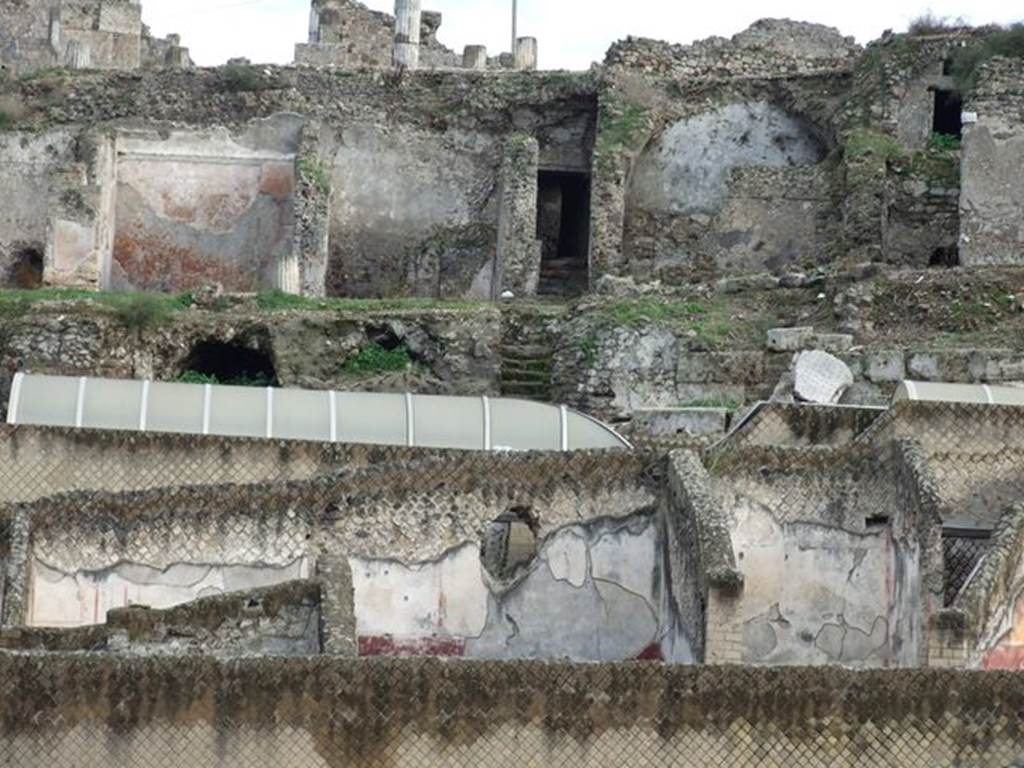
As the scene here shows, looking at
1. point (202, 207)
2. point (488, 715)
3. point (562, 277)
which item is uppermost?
point (202, 207)

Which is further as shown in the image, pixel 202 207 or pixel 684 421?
pixel 202 207

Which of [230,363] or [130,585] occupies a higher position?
[230,363]

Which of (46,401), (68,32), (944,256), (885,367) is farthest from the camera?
(68,32)

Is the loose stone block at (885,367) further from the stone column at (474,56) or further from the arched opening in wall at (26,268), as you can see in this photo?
the stone column at (474,56)

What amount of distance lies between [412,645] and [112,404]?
21.7ft

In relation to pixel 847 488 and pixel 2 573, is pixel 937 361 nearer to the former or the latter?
pixel 847 488

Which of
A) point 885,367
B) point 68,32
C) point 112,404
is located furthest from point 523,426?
point 68,32

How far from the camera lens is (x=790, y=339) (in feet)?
175

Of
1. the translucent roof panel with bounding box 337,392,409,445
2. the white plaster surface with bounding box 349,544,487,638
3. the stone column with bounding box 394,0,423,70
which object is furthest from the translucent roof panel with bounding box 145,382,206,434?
the stone column with bounding box 394,0,423,70

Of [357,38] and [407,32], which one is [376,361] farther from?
[357,38]

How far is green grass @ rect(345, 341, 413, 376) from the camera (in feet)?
178

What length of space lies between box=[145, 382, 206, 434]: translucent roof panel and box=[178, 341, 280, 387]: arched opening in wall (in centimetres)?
609

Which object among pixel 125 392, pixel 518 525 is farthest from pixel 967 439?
pixel 125 392

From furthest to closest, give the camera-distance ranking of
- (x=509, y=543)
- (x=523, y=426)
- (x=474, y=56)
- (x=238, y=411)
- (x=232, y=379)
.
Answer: (x=474, y=56), (x=232, y=379), (x=523, y=426), (x=238, y=411), (x=509, y=543)
